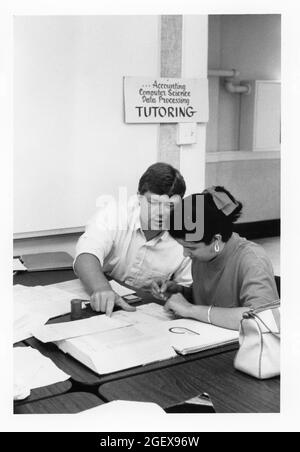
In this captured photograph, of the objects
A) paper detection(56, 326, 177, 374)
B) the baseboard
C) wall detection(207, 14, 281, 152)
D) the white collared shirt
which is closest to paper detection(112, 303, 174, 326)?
paper detection(56, 326, 177, 374)

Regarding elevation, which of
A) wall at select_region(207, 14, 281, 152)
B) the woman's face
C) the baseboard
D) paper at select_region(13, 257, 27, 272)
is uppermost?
wall at select_region(207, 14, 281, 152)

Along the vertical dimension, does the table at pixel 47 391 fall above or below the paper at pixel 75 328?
below

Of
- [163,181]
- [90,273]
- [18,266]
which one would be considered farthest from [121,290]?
[18,266]

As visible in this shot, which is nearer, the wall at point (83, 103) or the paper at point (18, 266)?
the paper at point (18, 266)

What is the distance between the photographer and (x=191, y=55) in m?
2.98

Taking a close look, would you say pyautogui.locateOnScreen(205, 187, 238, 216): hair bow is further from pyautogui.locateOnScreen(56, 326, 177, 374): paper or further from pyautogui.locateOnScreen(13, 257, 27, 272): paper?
pyautogui.locateOnScreen(13, 257, 27, 272): paper

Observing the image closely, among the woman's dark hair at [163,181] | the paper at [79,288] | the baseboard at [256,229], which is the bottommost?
the baseboard at [256,229]

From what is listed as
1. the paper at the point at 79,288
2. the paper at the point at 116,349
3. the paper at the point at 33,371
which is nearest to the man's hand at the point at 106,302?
the paper at the point at 79,288

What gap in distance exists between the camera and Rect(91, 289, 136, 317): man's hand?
172cm

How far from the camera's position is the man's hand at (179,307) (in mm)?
1626

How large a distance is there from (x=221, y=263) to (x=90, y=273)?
0.48 meters

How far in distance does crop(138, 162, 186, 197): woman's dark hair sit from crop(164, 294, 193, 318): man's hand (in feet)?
2.03

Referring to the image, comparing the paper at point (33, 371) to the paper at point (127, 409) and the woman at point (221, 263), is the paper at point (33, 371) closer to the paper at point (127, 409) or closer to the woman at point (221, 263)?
the paper at point (127, 409)

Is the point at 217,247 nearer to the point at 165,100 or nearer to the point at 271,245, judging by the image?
the point at 165,100
